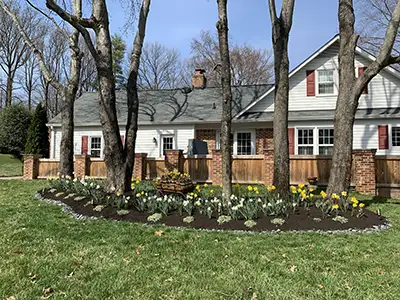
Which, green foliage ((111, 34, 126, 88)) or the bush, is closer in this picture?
the bush

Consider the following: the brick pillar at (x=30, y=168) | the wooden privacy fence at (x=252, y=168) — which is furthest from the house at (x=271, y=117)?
the brick pillar at (x=30, y=168)

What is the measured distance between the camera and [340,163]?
7.33m

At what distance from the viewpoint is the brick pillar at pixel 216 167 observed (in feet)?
37.1

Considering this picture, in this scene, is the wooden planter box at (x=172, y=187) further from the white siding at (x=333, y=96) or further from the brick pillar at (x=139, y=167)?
the white siding at (x=333, y=96)

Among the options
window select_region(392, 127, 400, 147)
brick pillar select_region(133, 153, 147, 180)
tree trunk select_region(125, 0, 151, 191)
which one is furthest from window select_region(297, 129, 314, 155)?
tree trunk select_region(125, 0, 151, 191)

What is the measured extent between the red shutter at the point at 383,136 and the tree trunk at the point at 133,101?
10.2 m

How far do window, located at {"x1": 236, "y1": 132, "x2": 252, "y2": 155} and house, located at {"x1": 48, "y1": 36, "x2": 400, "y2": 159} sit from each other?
0.05 meters

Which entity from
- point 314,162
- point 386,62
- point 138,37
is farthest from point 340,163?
point 138,37

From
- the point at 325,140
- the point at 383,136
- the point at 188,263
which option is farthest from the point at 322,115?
the point at 188,263

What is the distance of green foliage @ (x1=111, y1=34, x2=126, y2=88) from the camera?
3447cm

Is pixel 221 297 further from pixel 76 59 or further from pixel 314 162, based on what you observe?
A: pixel 76 59

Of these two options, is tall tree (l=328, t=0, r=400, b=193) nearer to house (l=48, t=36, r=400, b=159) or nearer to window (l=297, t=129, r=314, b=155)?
house (l=48, t=36, r=400, b=159)

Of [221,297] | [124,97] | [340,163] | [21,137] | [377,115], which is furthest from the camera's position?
[21,137]

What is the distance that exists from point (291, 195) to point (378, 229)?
6.59ft
